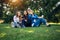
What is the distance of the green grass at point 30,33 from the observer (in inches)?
197

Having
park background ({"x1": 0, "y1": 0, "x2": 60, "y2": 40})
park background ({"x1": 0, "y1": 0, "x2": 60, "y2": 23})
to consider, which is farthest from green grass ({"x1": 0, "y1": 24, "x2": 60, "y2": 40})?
park background ({"x1": 0, "y1": 0, "x2": 60, "y2": 23})

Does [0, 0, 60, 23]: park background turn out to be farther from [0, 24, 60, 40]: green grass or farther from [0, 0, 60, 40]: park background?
[0, 24, 60, 40]: green grass

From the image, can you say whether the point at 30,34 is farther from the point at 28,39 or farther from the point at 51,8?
the point at 51,8

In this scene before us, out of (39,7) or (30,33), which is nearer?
(30,33)

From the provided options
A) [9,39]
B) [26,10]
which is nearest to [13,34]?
[9,39]

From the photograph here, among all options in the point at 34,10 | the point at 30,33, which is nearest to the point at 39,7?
the point at 34,10

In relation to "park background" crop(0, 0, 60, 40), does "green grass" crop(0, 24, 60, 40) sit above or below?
below

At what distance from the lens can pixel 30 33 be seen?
5.06 m

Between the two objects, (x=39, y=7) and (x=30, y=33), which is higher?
(x=39, y=7)

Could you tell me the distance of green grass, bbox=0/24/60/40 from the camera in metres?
5.01

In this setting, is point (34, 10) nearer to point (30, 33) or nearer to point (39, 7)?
point (39, 7)

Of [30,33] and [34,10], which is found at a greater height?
[34,10]

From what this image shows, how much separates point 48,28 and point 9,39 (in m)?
0.64

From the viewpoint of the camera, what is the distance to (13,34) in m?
5.09
